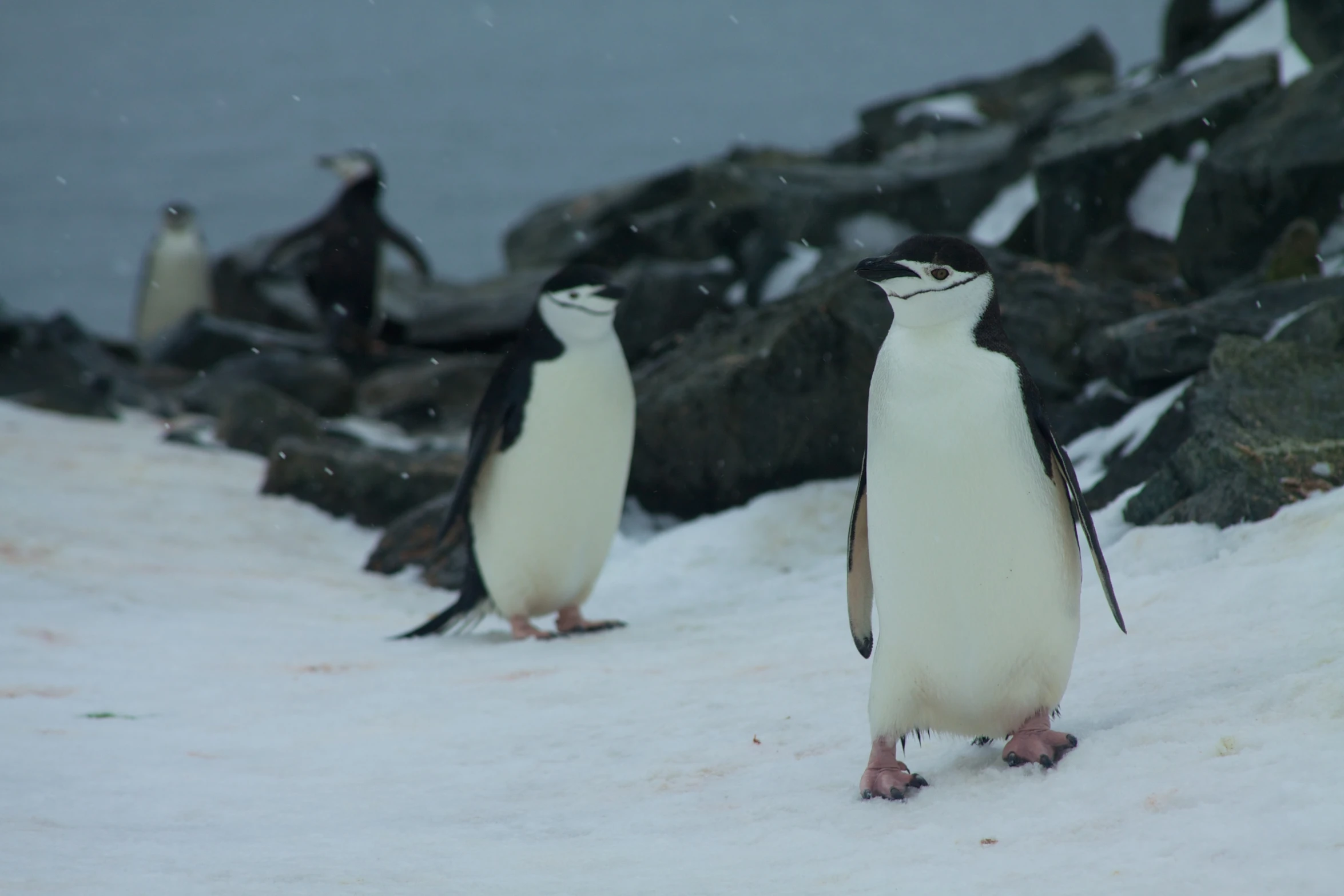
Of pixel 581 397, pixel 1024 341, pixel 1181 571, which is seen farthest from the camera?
pixel 1024 341

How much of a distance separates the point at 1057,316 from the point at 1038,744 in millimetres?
3932

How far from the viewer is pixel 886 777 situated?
238 cm

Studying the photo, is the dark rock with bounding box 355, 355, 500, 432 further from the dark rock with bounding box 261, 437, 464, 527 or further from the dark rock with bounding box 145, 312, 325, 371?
the dark rock with bounding box 261, 437, 464, 527

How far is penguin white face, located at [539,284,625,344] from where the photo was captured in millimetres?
4863

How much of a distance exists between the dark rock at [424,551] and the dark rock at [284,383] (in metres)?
5.27

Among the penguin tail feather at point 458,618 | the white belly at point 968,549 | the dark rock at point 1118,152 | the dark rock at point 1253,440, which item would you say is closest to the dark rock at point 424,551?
the penguin tail feather at point 458,618

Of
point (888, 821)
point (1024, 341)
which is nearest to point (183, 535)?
point (1024, 341)

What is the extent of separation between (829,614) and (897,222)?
5887mm

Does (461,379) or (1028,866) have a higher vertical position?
(1028,866)

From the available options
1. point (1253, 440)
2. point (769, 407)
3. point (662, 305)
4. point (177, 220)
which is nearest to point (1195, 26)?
point (662, 305)

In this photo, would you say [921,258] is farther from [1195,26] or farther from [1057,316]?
[1195,26]

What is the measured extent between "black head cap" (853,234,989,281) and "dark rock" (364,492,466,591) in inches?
169

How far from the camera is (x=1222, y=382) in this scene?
403 cm

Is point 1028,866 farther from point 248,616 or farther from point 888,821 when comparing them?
point 248,616
